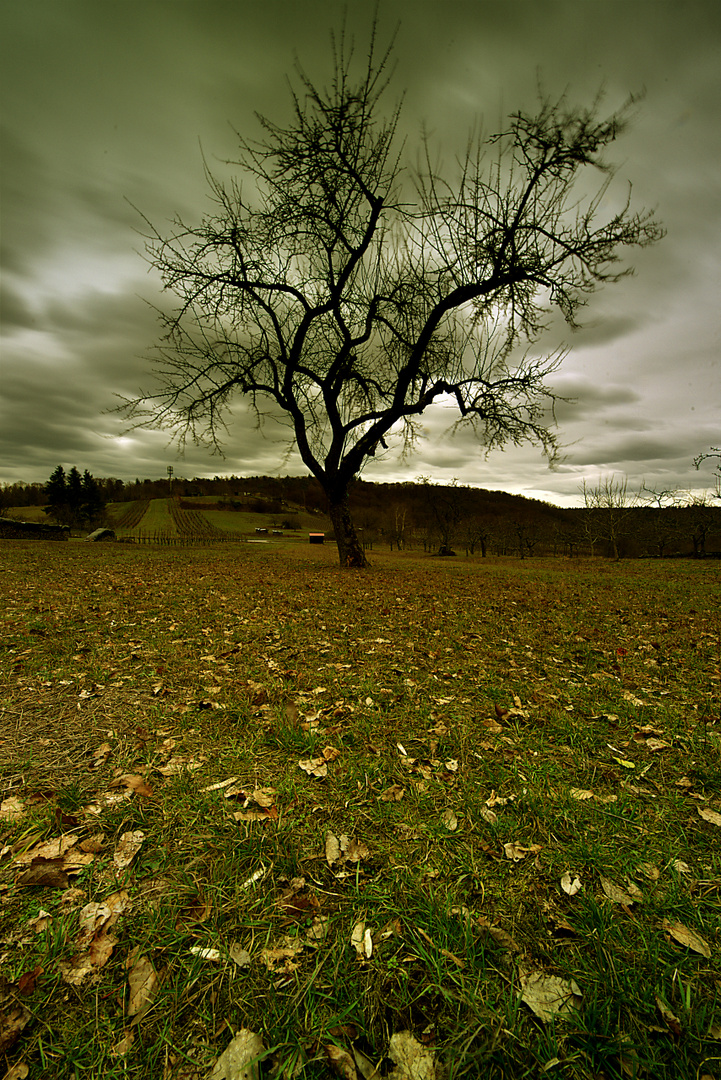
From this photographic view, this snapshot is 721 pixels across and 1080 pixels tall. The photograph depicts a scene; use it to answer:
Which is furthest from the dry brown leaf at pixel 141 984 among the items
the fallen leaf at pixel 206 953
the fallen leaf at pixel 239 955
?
the fallen leaf at pixel 239 955

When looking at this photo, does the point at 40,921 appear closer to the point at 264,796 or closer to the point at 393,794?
Answer: the point at 264,796

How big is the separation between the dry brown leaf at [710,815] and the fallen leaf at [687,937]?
91 cm

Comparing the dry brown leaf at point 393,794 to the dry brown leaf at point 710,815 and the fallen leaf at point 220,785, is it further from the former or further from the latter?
the dry brown leaf at point 710,815

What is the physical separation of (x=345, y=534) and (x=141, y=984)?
44.1 ft

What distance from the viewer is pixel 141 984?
1530 mm

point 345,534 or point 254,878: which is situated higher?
point 345,534

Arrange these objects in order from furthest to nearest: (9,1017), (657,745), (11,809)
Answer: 1. (657,745)
2. (11,809)
3. (9,1017)

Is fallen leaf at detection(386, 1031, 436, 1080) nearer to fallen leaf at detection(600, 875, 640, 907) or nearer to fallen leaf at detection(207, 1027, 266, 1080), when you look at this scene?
fallen leaf at detection(207, 1027, 266, 1080)

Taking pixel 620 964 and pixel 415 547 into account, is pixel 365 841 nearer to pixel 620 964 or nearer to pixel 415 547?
pixel 620 964

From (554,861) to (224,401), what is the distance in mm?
14030

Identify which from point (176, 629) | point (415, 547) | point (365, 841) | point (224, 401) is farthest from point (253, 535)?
point (365, 841)

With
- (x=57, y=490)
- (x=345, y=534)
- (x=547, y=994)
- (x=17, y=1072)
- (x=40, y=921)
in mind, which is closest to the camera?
(x=17, y=1072)

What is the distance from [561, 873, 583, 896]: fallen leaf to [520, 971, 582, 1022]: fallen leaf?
1.36ft

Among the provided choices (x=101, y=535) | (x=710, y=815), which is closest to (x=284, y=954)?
(x=710, y=815)
